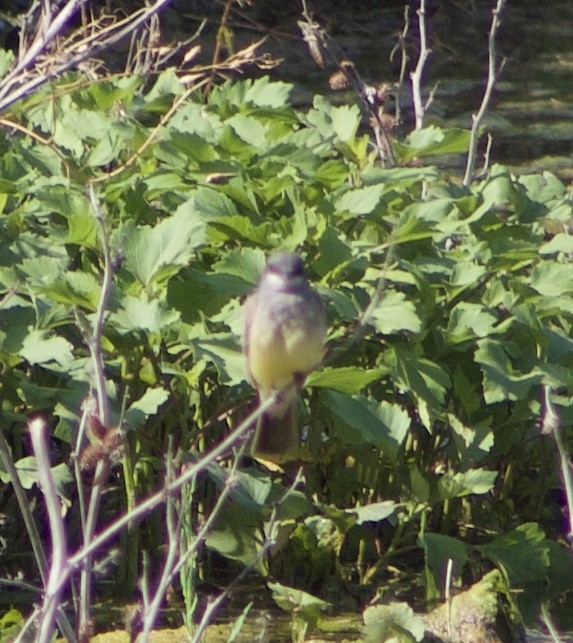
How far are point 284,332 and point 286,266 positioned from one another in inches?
6.6

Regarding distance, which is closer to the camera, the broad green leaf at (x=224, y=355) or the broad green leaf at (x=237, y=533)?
the broad green leaf at (x=224, y=355)

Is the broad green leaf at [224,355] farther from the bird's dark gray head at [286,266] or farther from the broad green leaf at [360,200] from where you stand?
the broad green leaf at [360,200]

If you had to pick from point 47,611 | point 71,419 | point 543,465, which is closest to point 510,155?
point 543,465

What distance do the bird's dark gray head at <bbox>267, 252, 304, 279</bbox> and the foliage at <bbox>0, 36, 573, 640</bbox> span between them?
0.98ft

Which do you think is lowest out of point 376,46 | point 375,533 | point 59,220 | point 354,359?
point 376,46

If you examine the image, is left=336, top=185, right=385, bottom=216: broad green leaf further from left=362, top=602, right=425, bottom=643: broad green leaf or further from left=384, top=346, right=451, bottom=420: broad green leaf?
left=362, top=602, right=425, bottom=643: broad green leaf

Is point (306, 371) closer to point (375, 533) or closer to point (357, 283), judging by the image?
point (357, 283)

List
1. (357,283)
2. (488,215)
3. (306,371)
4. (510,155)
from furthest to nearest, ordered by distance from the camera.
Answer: (510,155) → (488,215) → (357,283) → (306,371)

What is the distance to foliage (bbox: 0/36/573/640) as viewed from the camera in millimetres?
4277

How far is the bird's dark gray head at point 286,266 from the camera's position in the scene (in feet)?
12.8

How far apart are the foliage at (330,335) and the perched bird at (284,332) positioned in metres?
0.20

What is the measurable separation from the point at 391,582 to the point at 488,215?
1197 mm

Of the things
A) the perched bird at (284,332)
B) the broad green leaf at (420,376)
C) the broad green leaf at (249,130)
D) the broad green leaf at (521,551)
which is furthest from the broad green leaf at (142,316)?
the broad green leaf at (521,551)

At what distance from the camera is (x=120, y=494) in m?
4.72
